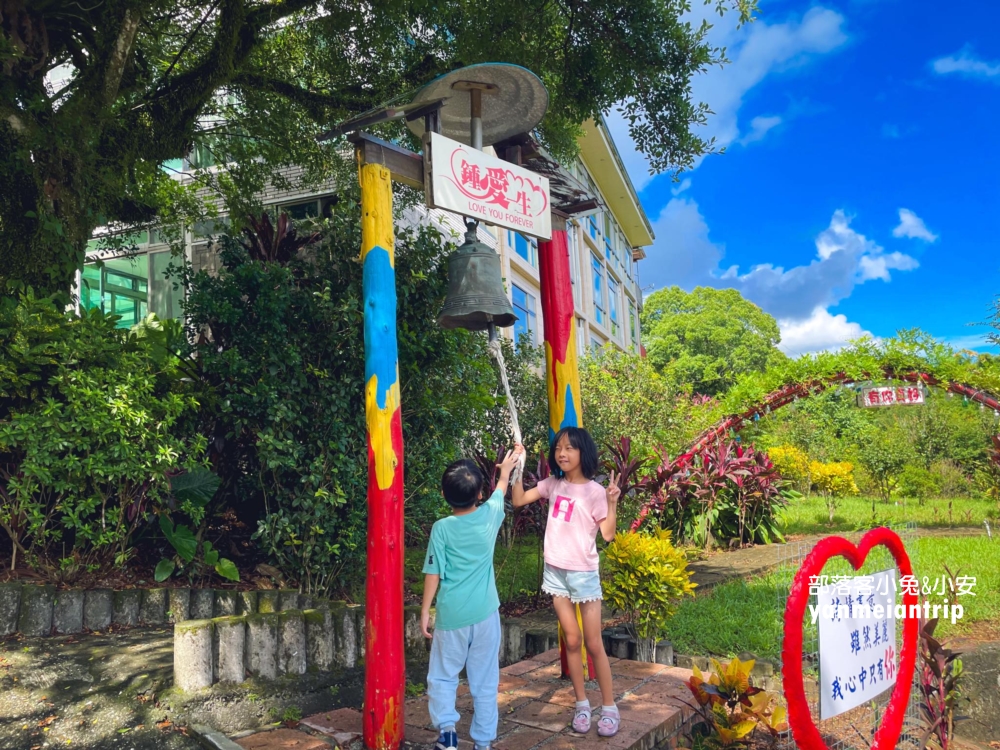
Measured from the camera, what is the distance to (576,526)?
390cm

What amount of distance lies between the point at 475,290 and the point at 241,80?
5531 mm

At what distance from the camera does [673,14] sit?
23.9 ft

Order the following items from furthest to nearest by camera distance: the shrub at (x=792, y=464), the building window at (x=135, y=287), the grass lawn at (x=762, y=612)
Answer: the shrub at (x=792, y=464) → the building window at (x=135, y=287) → the grass lawn at (x=762, y=612)

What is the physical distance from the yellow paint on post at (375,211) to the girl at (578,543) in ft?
4.77

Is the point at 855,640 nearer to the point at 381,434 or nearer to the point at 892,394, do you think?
the point at 381,434

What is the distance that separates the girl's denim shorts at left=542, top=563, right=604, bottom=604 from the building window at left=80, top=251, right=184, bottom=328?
37.6 ft

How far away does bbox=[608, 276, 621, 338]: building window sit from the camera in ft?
95.6

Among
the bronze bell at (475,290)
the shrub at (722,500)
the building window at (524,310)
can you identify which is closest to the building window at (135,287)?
the building window at (524,310)

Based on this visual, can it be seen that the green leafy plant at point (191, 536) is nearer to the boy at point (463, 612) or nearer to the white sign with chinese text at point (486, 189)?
the boy at point (463, 612)

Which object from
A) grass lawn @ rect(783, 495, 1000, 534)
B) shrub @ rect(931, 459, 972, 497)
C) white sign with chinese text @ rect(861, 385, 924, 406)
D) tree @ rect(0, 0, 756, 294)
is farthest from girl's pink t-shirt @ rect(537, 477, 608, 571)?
shrub @ rect(931, 459, 972, 497)

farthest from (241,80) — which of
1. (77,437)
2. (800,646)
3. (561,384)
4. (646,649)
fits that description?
(800,646)

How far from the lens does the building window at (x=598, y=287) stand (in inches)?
1031

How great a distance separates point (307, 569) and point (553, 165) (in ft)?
11.7

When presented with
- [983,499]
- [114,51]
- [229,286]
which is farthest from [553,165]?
[983,499]
